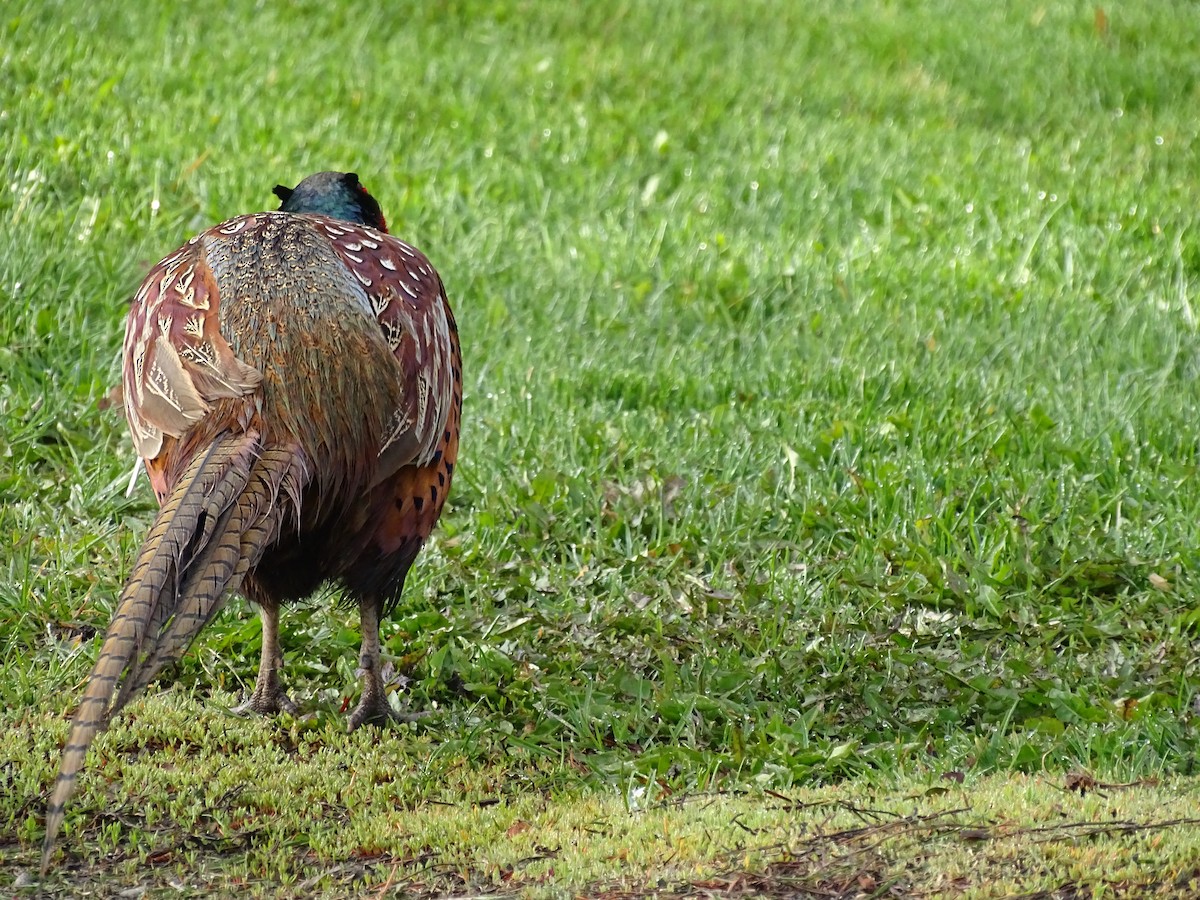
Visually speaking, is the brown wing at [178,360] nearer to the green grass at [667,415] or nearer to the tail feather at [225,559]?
the tail feather at [225,559]

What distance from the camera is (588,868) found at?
3.35 metres

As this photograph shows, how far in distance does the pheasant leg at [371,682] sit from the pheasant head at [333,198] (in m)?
1.30

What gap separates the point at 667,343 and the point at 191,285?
11.9ft

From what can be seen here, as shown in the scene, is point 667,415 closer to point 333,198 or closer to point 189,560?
point 333,198

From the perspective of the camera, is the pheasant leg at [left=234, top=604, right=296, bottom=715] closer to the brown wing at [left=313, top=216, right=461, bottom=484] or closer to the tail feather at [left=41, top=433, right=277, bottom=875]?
the brown wing at [left=313, top=216, right=461, bottom=484]

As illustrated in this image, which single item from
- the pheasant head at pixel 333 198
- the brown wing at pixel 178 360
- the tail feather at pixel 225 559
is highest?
the pheasant head at pixel 333 198

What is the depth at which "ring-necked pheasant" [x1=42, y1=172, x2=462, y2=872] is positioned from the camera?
3.55 meters

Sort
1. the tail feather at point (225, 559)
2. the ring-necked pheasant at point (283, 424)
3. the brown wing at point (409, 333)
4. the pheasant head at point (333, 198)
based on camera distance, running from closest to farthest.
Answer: the tail feather at point (225, 559) < the ring-necked pheasant at point (283, 424) < the brown wing at point (409, 333) < the pheasant head at point (333, 198)

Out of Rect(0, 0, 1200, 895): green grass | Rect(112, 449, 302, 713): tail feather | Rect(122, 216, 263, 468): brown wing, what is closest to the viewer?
Rect(112, 449, 302, 713): tail feather

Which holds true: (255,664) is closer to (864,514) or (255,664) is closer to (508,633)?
(508,633)

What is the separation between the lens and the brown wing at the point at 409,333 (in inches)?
160

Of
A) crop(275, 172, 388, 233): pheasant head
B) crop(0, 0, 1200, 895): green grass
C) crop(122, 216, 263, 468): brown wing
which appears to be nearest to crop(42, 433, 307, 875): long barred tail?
crop(122, 216, 263, 468): brown wing

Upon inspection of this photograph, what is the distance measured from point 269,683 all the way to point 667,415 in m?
2.54

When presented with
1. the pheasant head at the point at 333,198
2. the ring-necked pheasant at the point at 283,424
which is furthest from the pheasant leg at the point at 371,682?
the pheasant head at the point at 333,198
